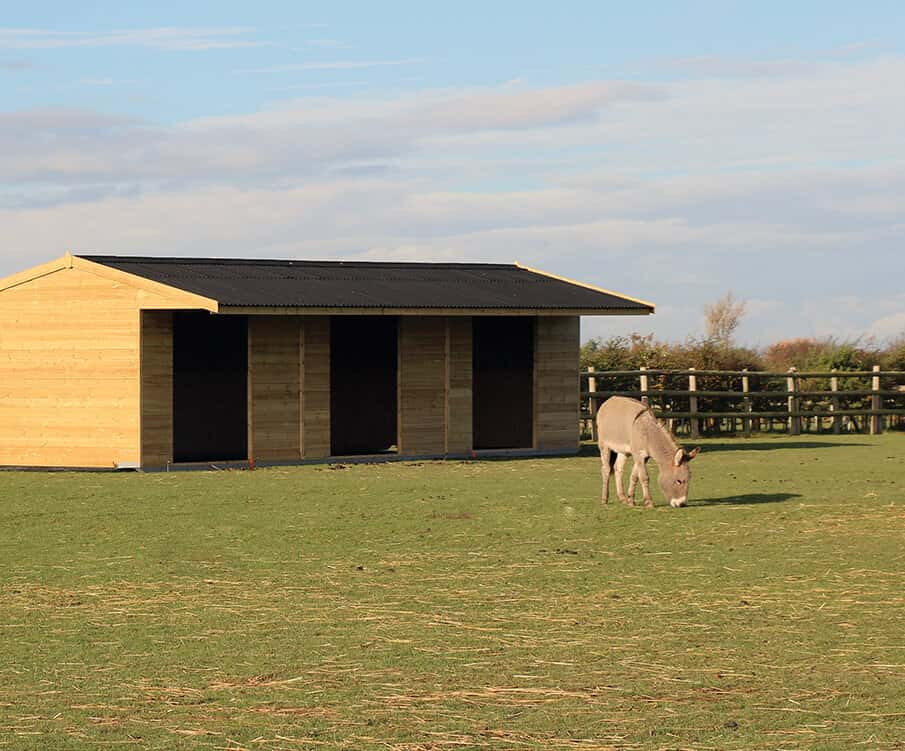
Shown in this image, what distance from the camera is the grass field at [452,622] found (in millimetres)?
7883

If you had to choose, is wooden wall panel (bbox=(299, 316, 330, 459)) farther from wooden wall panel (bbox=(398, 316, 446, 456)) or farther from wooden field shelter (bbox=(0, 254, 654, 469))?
wooden wall panel (bbox=(398, 316, 446, 456))

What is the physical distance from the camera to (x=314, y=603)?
11844mm

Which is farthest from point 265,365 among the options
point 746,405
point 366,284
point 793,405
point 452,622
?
point 793,405

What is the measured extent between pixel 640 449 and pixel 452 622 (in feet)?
28.0

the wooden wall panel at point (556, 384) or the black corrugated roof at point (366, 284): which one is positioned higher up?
the black corrugated roof at point (366, 284)

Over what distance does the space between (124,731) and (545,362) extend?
23.3 metres

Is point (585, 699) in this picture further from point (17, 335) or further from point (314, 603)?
point (17, 335)

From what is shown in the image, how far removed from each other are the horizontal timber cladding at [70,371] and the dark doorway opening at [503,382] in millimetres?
7079

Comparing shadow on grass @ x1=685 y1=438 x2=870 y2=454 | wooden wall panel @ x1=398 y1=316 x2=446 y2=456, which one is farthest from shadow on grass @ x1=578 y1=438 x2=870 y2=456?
wooden wall panel @ x1=398 y1=316 x2=446 y2=456

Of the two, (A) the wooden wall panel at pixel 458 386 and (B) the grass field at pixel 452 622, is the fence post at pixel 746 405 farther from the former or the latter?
(B) the grass field at pixel 452 622

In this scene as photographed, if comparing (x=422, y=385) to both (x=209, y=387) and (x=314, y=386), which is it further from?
(x=209, y=387)

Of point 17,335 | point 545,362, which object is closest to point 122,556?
point 17,335

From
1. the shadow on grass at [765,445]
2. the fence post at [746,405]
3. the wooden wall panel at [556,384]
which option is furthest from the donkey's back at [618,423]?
the fence post at [746,405]

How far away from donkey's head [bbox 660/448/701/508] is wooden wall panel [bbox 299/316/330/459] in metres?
10.1
